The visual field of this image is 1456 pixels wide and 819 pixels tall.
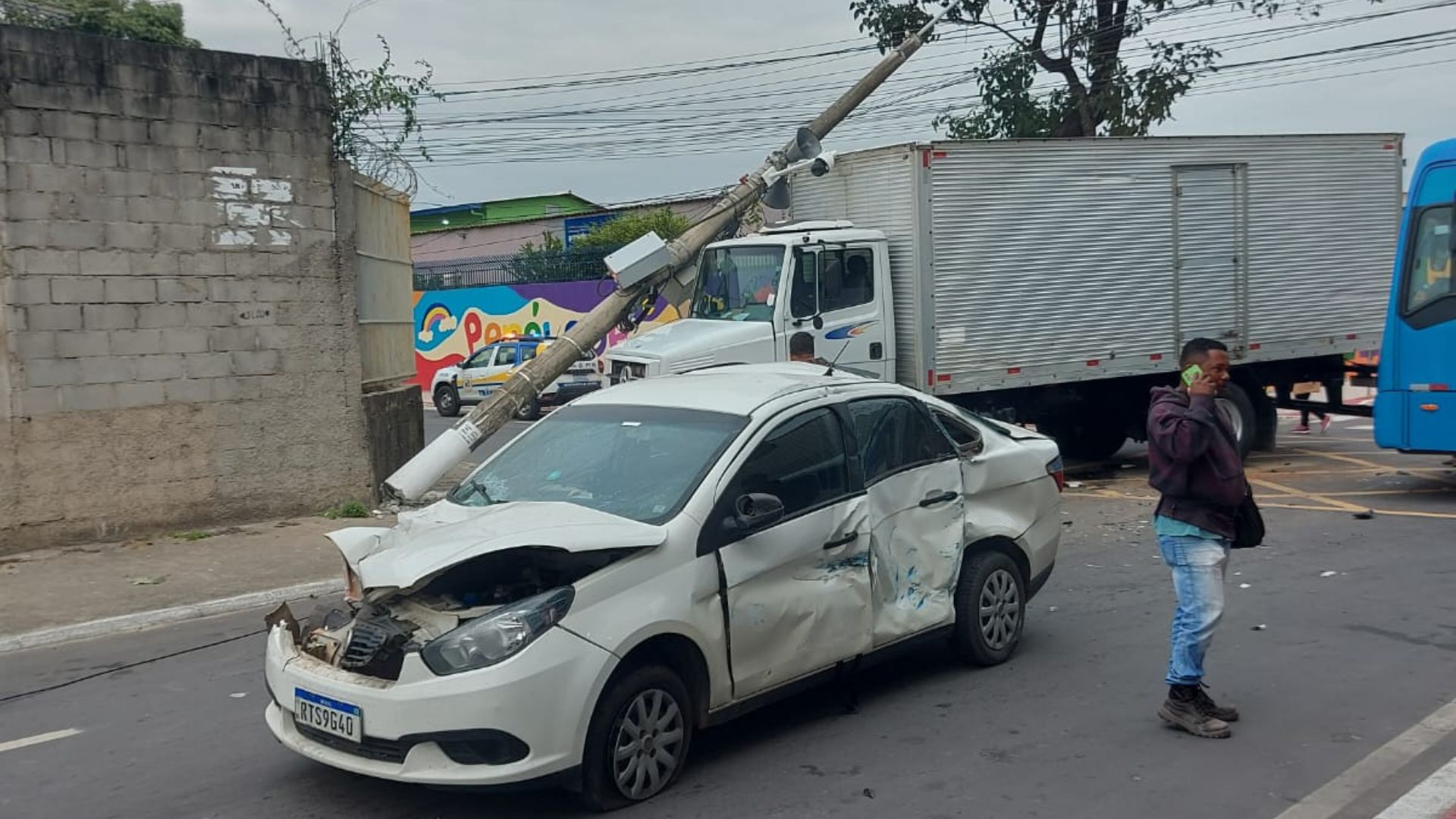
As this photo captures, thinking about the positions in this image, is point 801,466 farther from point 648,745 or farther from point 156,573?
point 156,573

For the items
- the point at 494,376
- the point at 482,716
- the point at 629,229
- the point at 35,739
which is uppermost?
the point at 629,229

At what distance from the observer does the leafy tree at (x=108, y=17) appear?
12.3 meters

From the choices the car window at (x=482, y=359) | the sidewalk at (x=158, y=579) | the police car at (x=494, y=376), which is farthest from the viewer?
the car window at (x=482, y=359)

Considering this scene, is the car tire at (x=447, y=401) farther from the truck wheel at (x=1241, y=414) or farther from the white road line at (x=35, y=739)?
the white road line at (x=35, y=739)

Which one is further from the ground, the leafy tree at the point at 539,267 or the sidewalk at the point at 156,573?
the leafy tree at the point at 539,267

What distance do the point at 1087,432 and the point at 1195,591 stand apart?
1077cm

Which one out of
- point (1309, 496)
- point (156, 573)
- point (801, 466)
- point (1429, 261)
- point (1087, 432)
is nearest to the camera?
point (801, 466)

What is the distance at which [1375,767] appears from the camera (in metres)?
5.52

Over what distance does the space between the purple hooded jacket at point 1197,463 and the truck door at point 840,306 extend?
7.15 meters

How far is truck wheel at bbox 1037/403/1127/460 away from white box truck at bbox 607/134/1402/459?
0.09ft

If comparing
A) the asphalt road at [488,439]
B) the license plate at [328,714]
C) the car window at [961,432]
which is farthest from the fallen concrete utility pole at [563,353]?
the license plate at [328,714]

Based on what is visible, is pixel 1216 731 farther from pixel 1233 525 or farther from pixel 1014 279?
pixel 1014 279

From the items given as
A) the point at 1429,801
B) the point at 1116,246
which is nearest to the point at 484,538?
the point at 1429,801

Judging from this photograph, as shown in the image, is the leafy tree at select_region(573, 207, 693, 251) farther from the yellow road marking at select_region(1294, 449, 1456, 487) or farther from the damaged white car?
the damaged white car
